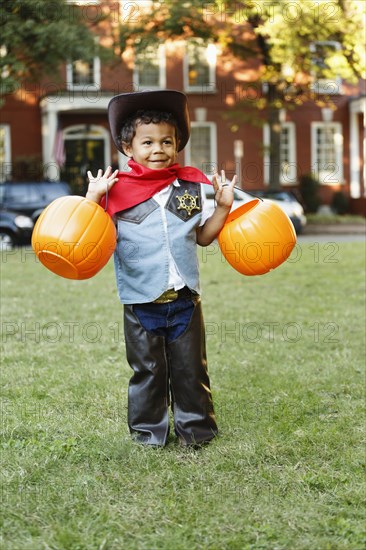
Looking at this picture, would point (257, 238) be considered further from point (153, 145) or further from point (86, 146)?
point (86, 146)

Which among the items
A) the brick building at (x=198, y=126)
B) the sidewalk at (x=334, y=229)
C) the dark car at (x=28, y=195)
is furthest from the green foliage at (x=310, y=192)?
the dark car at (x=28, y=195)

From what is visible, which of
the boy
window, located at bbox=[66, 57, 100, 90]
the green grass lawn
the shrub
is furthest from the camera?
the shrub

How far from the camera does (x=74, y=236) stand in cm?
361

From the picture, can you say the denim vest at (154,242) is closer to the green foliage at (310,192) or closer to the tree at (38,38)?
the tree at (38,38)

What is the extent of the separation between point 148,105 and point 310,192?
23921 mm

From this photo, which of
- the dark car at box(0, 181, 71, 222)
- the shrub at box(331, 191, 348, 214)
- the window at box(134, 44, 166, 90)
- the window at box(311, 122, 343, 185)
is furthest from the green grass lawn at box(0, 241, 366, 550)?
the window at box(311, 122, 343, 185)

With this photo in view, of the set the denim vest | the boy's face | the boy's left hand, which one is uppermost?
the boy's face

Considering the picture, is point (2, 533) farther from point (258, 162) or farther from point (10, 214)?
point (258, 162)

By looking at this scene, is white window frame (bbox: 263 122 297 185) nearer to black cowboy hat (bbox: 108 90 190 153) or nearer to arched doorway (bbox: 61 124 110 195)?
arched doorway (bbox: 61 124 110 195)

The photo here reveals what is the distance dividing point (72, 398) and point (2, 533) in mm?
1939

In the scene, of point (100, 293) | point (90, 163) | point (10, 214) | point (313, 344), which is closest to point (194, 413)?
point (313, 344)

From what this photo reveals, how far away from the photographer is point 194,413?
4074 millimetres

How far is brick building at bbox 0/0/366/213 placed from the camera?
2611 cm

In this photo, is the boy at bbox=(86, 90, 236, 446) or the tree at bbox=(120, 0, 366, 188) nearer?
the boy at bbox=(86, 90, 236, 446)
